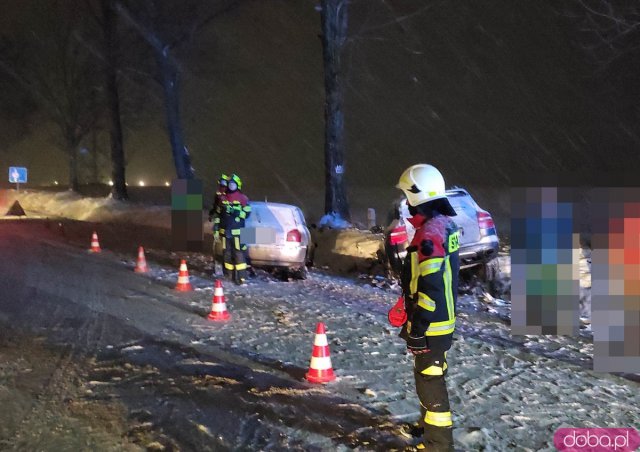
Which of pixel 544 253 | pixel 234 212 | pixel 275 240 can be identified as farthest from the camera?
pixel 275 240

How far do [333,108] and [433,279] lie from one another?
1440 cm

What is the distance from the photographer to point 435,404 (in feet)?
14.2

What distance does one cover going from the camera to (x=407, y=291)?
441 cm

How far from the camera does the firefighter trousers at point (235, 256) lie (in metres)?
11.3

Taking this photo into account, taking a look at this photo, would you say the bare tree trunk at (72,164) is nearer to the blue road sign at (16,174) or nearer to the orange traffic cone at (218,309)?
the blue road sign at (16,174)

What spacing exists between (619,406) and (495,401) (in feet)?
3.57

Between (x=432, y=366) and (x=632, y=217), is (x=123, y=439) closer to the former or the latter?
(x=432, y=366)

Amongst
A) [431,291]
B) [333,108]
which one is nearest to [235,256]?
[431,291]

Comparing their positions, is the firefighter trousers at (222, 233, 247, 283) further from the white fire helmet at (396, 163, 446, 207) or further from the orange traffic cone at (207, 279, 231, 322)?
the white fire helmet at (396, 163, 446, 207)

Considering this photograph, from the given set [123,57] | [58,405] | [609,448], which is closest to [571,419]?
[609,448]

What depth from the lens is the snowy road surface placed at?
16.4 feet


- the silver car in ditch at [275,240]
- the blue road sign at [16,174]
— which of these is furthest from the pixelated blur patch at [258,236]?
the blue road sign at [16,174]

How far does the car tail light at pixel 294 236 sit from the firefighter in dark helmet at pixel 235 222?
895 millimetres

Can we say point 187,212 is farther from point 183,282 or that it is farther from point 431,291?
point 431,291
